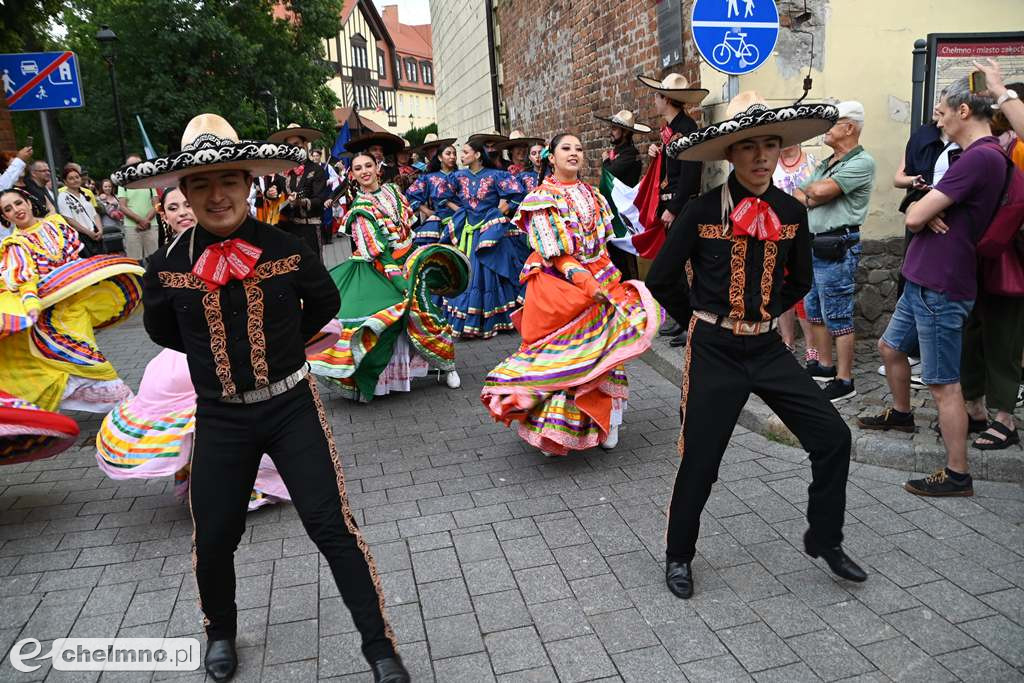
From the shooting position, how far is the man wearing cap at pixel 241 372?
3.04m

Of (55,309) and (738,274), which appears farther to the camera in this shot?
(55,309)

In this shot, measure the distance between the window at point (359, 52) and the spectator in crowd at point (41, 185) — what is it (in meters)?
64.7

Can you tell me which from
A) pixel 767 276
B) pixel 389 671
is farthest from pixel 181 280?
pixel 767 276

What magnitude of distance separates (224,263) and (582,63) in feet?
30.9

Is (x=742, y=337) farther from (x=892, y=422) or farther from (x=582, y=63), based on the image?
(x=582, y=63)

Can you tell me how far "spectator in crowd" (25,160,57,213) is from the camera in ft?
29.0

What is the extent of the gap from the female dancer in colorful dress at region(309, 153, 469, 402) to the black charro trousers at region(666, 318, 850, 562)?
358cm

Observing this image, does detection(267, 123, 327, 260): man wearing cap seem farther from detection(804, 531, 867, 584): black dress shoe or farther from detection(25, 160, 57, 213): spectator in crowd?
detection(804, 531, 867, 584): black dress shoe

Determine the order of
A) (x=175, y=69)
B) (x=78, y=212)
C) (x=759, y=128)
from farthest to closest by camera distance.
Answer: (x=175, y=69)
(x=78, y=212)
(x=759, y=128)

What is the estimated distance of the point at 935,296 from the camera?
4430mm

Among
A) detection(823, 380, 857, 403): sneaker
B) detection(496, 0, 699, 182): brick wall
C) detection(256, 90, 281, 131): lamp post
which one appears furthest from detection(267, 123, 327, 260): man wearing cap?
detection(256, 90, 281, 131): lamp post

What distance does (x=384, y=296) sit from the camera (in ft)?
22.5

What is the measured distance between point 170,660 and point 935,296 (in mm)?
4060

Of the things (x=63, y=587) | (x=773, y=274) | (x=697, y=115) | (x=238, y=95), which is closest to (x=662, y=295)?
(x=773, y=274)
